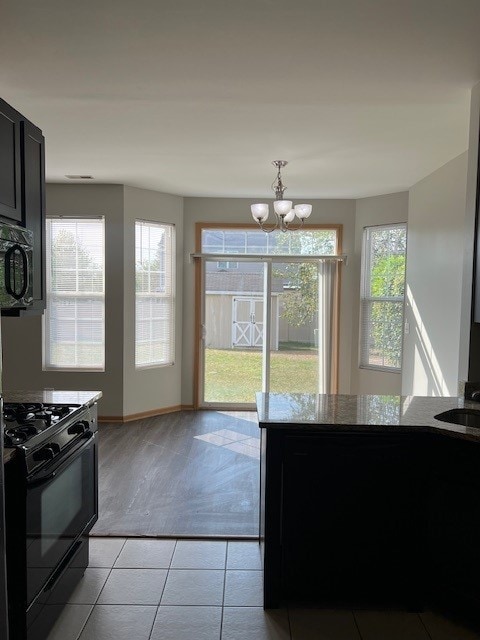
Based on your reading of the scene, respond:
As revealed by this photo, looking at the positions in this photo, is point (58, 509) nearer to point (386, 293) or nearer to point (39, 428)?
point (39, 428)

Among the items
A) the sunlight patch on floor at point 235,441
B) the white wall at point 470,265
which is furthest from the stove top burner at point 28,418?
the sunlight patch on floor at point 235,441

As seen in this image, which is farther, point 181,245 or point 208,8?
point 181,245

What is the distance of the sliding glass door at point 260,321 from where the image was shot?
6051 millimetres

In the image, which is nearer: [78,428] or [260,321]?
[78,428]

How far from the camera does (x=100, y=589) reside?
2406 mm

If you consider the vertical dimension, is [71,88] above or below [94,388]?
above

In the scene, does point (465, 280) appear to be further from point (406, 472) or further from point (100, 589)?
point (100, 589)

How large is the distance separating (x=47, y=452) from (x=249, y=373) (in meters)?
4.31

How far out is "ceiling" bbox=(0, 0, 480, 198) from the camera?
203 cm

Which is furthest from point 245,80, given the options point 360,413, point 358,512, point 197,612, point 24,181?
point 197,612

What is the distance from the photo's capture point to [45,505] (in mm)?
1950

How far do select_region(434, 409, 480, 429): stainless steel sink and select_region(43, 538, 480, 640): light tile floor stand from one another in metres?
0.93

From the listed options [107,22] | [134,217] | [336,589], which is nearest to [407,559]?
[336,589]

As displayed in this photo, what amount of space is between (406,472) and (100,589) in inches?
63.2
